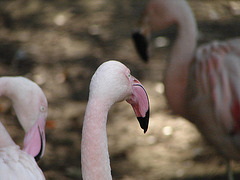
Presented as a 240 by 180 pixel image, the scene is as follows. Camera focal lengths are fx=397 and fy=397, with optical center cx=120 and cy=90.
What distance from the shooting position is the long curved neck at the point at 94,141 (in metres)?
1.52

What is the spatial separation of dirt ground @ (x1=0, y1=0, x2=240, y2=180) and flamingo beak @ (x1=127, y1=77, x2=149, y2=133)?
6.16ft

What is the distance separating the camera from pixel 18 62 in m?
5.01

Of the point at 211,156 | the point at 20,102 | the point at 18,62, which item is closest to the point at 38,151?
the point at 20,102

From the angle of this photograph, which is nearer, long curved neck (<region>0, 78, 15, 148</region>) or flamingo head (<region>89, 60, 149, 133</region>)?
flamingo head (<region>89, 60, 149, 133</region>)

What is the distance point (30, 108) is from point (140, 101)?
86cm

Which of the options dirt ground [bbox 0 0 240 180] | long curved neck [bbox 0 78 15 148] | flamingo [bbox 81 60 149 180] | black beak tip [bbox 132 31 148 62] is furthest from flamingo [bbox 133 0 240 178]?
flamingo [bbox 81 60 149 180]

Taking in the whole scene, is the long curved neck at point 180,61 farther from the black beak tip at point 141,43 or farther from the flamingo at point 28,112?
the flamingo at point 28,112

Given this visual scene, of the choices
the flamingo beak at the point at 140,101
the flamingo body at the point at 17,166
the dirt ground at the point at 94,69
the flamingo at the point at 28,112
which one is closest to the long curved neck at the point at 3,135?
the flamingo at the point at 28,112

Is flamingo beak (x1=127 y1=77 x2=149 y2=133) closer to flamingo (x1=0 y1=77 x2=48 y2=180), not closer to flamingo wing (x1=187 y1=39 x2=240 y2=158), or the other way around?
flamingo (x1=0 y1=77 x2=48 y2=180)

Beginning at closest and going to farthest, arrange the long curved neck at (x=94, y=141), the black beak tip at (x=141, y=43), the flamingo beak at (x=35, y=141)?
the long curved neck at (x=94, y=141)
the flamingo beak at (x=35, y=141)
the black beak tip at (x=141, y=43)

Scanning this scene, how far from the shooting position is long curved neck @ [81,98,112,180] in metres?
1.52

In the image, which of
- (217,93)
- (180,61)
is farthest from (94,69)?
(217,93)

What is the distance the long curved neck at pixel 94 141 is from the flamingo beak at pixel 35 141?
0.84 metres

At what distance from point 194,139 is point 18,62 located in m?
2.42
